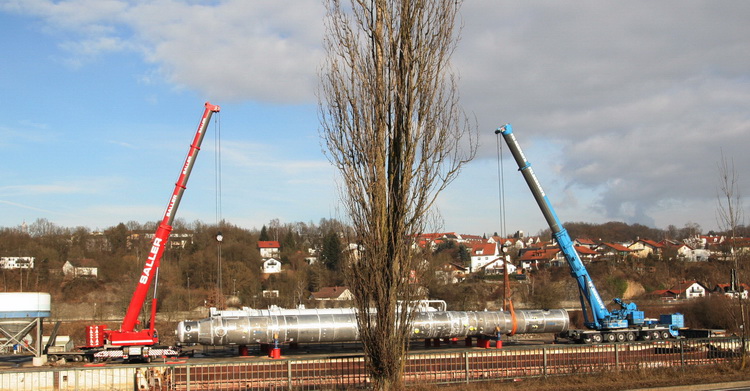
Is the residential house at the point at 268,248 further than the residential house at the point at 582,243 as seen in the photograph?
No

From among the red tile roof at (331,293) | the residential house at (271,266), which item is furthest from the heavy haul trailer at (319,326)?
the residential house at (271,266)

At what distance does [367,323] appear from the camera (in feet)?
47.4

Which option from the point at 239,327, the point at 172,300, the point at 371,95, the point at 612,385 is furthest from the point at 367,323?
the point at 172,300

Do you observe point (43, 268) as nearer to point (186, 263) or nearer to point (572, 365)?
point (186, 263)

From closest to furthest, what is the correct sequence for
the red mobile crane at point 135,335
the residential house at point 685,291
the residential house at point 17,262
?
the red mobile crane at point 135,335
the residential house at point 685,291
the residential house at point 17,262

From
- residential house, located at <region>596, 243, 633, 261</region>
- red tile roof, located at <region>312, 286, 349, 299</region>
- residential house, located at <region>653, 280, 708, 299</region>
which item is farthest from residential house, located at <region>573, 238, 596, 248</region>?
red tile roof, located at <region>312, 286, 349, 299</region>

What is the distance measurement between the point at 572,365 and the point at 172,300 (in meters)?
54.8

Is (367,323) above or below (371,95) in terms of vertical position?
below

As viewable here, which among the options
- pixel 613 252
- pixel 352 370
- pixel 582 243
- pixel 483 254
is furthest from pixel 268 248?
pixel 352 370

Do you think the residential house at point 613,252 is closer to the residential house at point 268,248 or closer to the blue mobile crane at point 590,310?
the residential house at point 268,248

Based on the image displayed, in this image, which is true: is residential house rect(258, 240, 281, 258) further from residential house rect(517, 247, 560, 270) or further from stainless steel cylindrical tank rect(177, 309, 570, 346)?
stainless steel cylindrical tank rect(177, 309, 570, 346)

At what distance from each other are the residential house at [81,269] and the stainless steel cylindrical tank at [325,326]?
57054 millimetres

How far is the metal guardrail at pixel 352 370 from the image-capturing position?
1684cm

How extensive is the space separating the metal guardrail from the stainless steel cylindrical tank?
1047 centimetres
